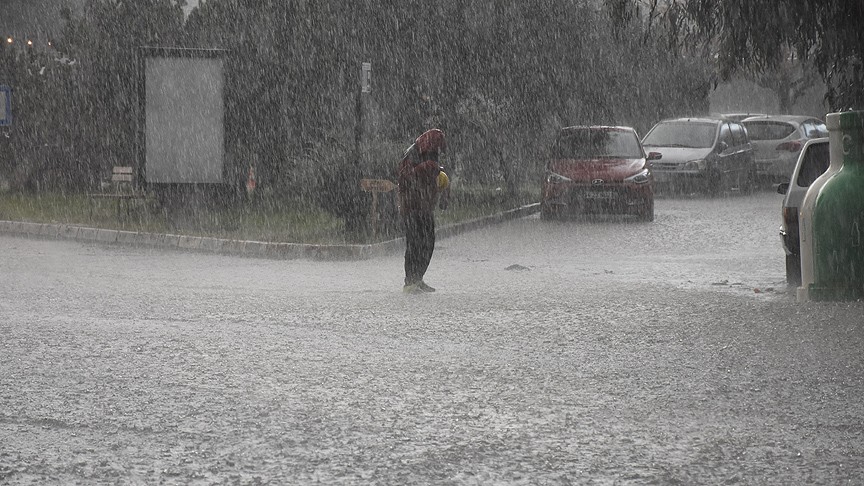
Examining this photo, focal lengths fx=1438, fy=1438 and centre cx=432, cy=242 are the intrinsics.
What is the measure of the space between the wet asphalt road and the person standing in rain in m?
0.55

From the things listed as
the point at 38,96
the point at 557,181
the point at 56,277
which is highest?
the point at 38,96

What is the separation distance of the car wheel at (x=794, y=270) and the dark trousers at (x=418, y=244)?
10.8 feet

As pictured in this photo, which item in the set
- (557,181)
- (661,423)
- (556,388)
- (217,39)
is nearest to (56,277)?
(556,388)

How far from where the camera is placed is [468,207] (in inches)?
945

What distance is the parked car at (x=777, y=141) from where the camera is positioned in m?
31.8

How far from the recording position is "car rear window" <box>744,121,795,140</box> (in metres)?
32.8

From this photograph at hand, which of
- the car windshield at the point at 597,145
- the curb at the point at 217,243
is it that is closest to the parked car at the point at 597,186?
the car windshield at the point at 597,145

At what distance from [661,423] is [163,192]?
15.2m

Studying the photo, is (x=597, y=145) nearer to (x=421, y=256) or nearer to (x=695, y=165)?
(x=695, y=165)

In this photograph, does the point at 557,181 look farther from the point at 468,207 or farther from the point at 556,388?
the point at 556,388

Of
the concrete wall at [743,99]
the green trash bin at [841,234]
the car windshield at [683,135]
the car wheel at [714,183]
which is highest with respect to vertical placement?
the concrete wall at [743,99]

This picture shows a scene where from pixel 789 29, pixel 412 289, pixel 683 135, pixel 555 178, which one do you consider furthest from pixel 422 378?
pixel 683 135

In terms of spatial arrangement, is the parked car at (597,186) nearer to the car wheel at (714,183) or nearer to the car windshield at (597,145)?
the car windshield at (597,145)

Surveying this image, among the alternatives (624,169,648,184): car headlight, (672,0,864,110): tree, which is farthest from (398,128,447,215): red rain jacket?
(624,169,648,184): car headlight
